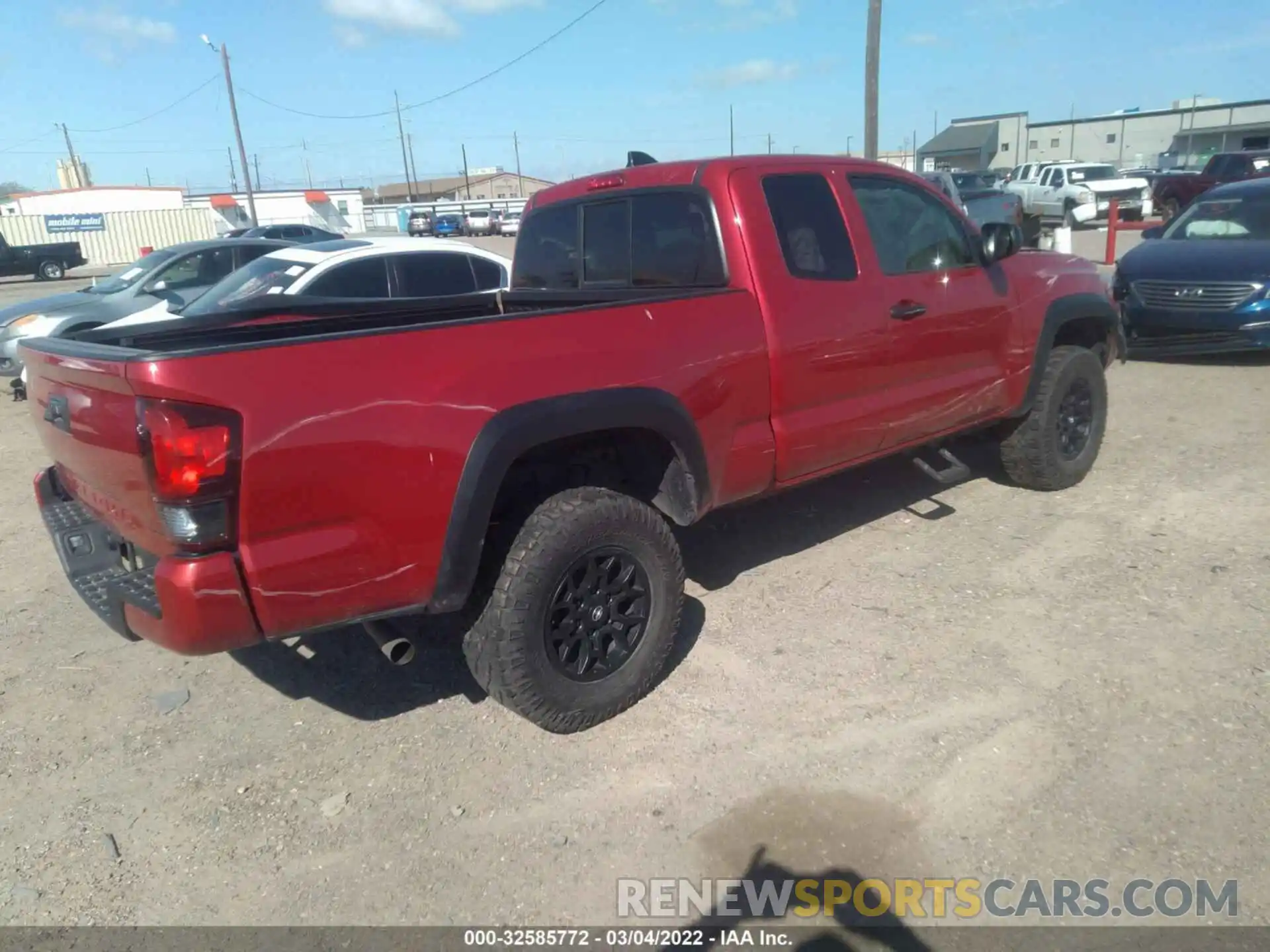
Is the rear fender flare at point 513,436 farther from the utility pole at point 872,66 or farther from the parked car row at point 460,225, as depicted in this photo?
the parked car row at point 460,225

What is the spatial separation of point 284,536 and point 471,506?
0.55m

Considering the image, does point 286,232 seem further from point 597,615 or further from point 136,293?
point 597,615

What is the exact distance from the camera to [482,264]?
8320mm

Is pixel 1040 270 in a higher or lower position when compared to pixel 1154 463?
higher

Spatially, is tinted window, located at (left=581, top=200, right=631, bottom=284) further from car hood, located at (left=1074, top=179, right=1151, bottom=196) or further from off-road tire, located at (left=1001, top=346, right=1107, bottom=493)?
car hood, located at (left=1074, top=179, right=1151, bottom=196)

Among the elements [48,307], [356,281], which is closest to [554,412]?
[356,281]

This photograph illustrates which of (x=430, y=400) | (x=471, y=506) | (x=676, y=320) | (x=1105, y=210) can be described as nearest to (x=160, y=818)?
(x=471, y=506)

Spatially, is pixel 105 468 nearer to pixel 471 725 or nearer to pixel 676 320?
pixel 471 725

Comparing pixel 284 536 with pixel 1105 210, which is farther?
pixel 1105 210

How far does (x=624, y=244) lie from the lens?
4.30m

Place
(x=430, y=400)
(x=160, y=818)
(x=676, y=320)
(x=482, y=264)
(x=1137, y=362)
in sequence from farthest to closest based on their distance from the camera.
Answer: (x=1137, y=362), (x=482, y=264), (x=676, y=320), (x=160, y=818), (x=430, y=400)

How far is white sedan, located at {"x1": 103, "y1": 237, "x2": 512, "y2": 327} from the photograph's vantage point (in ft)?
25.1

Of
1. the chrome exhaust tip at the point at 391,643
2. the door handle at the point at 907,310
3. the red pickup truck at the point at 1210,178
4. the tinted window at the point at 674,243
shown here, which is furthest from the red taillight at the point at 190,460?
the red pickup truck at the point at 1210,178

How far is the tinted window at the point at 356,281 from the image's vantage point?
7613mm
